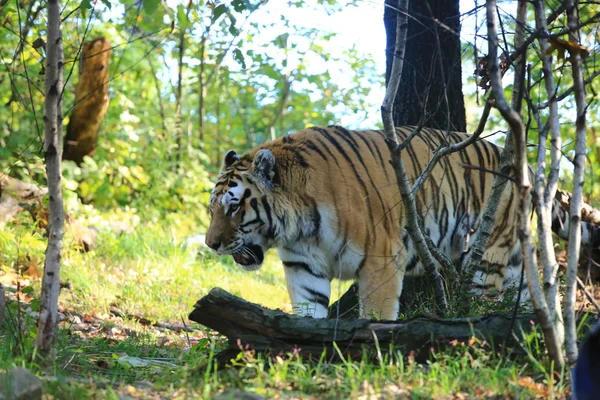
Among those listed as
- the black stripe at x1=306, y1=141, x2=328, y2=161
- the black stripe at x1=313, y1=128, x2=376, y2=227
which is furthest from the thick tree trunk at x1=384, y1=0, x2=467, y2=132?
the black stripe at x1=306, y1=141, x2=328, y2=161

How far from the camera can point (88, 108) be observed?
10.9 m

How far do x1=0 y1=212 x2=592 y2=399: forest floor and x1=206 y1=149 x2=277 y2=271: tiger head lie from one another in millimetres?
832

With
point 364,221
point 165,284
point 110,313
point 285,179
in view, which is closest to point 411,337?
point 364,221

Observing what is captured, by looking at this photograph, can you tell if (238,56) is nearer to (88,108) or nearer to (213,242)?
(213,242)

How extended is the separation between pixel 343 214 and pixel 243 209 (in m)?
0.74

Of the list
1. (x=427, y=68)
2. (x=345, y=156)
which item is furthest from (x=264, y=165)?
(x=427, y=68)

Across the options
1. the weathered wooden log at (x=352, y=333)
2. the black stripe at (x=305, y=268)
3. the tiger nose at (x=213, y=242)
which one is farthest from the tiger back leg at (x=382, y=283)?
the weathered wooden log at (x=352, y=333)

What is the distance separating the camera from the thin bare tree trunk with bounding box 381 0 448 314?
150 inches

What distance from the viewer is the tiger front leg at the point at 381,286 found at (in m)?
5.02

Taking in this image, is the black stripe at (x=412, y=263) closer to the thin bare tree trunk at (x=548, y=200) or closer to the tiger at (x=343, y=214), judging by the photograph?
the tiger at (x=343, y=214)

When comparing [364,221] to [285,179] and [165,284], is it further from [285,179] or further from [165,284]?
[165,284]

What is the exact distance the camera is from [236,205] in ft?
17.4

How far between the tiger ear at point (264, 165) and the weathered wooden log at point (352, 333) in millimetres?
1822

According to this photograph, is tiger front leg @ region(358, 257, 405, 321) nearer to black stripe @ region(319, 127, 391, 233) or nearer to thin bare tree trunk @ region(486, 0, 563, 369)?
black stripe @ region(319, 127, 391, 233)
